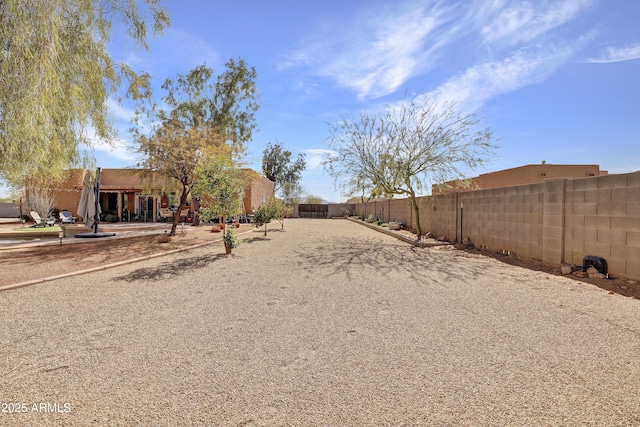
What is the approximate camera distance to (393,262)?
875cm

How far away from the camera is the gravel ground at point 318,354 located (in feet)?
7.36

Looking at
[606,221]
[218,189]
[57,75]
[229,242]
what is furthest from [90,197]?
[606,221]

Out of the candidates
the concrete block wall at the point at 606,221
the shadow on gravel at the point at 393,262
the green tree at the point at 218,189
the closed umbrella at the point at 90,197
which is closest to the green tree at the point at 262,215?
the shadow on gravel at the point at 393,262

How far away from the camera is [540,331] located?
3715 mm

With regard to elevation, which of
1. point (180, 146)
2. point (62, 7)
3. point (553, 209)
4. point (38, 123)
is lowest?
point (553, 209)

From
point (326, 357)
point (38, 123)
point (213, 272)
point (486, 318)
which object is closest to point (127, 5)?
point (38, 123)

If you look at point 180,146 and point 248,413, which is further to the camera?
point 180,146

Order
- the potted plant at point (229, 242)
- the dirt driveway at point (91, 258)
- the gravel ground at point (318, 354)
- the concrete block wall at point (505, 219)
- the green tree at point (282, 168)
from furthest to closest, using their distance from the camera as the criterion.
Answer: the green tree at point (282, 168)
the potted plant at point (229, 242)
the concrete block wall at point (505, 219)
the dirt driveway at point (91, 258)
the gravel ground at point (318, 354)

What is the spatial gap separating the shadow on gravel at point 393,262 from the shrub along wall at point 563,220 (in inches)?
55.6

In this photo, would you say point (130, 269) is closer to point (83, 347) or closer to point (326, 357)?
point (83, 347)

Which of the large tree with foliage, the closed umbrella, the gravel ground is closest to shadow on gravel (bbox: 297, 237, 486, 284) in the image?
the gravel ground

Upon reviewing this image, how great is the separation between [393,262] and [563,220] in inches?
156

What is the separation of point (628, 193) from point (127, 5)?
11.9 metres

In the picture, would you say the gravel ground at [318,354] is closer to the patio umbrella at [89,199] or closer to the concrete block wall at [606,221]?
the concrete block wall at [606,221]
